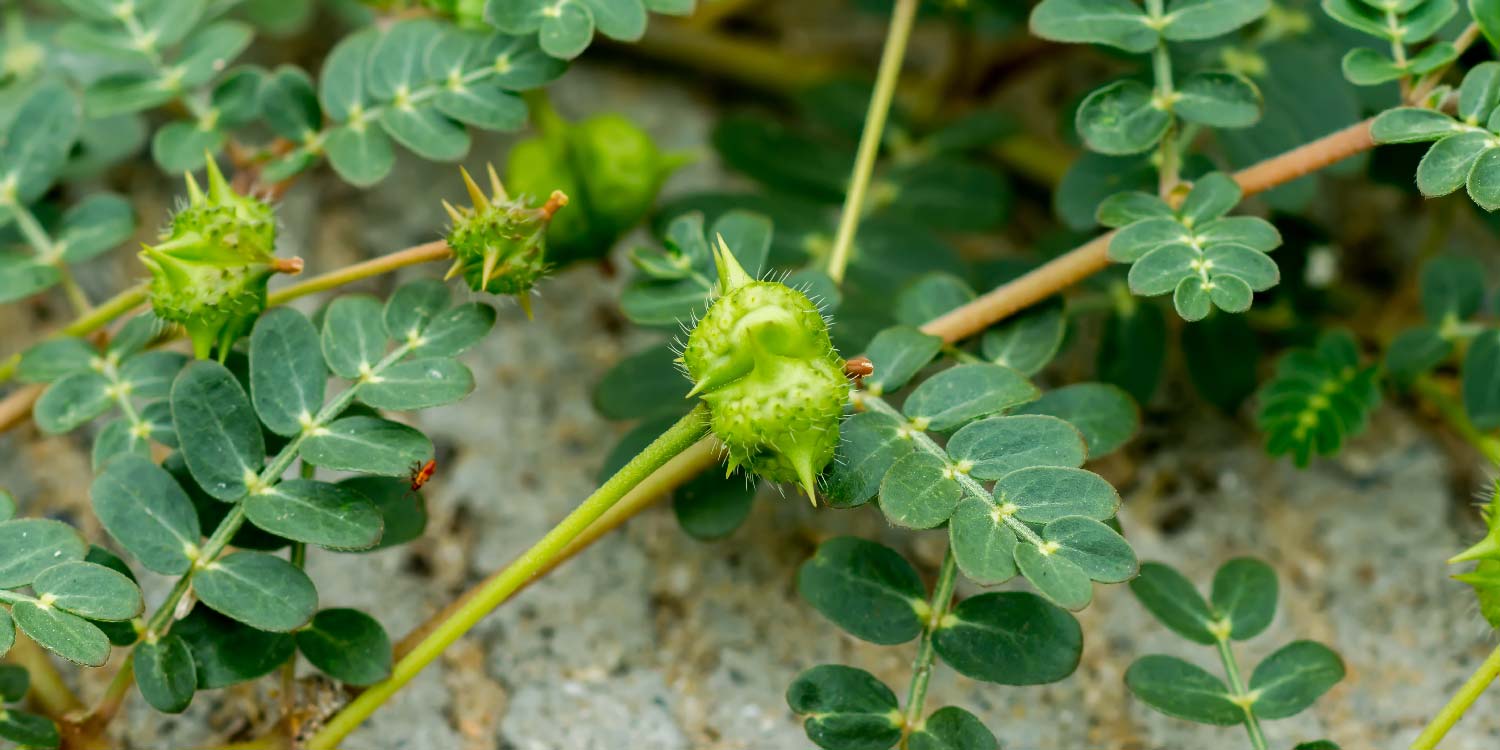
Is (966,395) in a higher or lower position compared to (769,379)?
lower

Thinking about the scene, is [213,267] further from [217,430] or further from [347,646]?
[347,646]

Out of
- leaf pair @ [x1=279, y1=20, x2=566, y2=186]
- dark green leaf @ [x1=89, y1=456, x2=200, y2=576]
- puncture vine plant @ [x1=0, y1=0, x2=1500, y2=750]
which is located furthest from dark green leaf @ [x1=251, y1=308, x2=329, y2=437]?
leaf pair @ [x1=279, y1=20, x2=566, y2=186]

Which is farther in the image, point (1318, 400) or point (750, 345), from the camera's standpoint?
point (1318, 400)

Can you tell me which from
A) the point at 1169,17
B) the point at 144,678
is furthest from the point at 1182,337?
the point at 144,678

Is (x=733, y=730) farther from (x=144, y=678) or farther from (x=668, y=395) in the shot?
(x=144, y=678)

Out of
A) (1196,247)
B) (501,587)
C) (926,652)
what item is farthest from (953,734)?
(1196,247)

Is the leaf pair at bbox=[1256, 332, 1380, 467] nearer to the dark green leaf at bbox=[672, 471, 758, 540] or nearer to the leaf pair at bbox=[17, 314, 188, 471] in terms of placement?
the dark green leaf at bbox=[672, 471, 758, 540]

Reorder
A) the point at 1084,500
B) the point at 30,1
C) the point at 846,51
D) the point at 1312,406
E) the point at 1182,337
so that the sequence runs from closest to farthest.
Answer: the point at 1084,500 < the point at 1312,406 < the point at 1182,337 < the point at 30,1 < the point at 846,51
